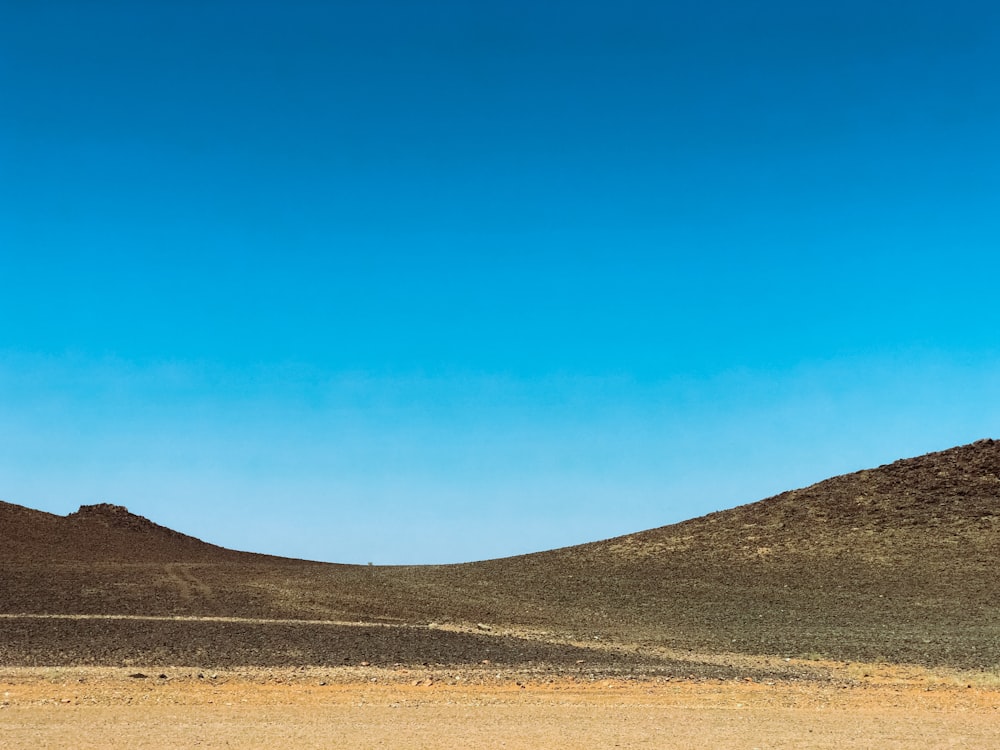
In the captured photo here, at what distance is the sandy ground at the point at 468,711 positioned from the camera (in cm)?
1252

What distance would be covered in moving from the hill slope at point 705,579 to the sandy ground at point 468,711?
7307 millimetres

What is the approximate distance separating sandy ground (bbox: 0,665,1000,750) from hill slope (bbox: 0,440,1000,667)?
7.31 m

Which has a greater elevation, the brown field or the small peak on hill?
the small peak on hill

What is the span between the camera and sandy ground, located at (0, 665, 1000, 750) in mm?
12516

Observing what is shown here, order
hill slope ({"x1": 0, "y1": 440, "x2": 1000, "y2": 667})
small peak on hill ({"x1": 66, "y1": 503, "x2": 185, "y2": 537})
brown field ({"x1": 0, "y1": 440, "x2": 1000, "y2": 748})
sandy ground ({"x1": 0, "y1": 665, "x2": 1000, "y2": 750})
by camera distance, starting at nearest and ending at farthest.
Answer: sandy ground ({"x1": 0, "y1": 665, "x2": 1000, "y2": 750})
brown field ({"x1": 0, "y1": 440, "x2": 1000, "y2": 748})
hill slope ({"x1": 0, "y1": 440, "x2": 1000, "y2": 667})
small peak on hill ({"x1": 66, "y1": 503, "x2": 185, "y2": 537})

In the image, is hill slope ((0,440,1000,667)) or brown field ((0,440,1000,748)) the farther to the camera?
hill slope ((0,440,1000,667))

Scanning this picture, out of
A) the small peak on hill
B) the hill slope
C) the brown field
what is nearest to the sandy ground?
the brown field

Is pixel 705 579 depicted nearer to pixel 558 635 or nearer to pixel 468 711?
pixel 558 635

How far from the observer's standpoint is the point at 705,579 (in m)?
37.5

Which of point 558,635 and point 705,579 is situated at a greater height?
point 705,579

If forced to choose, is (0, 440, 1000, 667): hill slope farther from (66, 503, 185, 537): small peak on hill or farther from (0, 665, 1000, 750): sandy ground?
(0, 665, 1000, 750): sandy ground

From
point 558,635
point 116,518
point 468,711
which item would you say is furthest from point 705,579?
point 116,518

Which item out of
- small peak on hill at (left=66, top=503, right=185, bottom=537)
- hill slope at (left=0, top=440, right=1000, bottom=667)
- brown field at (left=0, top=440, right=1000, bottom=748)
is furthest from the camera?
small peak on hill at (left=66, top=503, right=185, bottom=537)

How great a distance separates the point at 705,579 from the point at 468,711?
2463 cm
